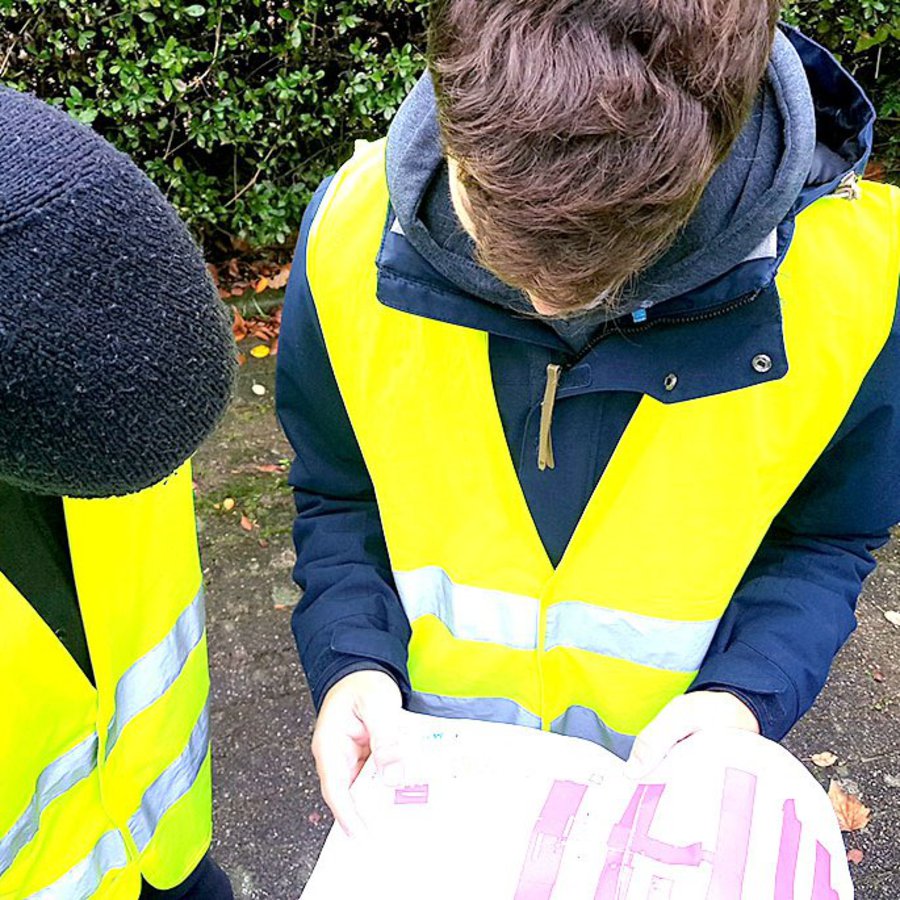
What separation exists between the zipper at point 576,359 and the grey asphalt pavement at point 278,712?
146 centimetres

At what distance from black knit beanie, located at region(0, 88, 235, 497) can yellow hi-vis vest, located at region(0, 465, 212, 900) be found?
29cm

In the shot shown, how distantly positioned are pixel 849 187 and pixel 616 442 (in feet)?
1.39

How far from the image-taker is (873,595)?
2.91 metres

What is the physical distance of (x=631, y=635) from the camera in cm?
137

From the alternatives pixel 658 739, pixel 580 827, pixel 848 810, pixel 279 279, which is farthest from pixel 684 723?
pixel 279 279

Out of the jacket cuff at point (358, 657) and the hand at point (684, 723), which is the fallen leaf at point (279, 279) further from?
the hand at point (684, 723)

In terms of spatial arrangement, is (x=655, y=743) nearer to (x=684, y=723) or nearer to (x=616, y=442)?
(x=684, y=723)

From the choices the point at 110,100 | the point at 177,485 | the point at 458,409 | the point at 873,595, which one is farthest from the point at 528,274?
the point at 110,100

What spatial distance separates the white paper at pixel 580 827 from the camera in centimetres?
108

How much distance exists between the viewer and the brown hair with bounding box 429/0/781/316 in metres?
0.81

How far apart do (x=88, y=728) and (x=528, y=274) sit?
82cm

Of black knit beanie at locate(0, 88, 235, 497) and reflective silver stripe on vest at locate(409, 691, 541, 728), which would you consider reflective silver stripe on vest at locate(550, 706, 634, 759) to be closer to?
reflective silver stripe on vest at locate(409, 691, 541, 728)

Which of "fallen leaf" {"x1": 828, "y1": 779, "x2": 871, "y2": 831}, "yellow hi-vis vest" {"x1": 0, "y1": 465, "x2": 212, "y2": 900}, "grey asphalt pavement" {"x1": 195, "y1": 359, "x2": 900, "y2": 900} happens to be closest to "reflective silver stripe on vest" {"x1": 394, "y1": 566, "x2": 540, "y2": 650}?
"yellow hi-vis vest" {"x1": 0, "y1": 465, "x2": 212, "y2": 900}

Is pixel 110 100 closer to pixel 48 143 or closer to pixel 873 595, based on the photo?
pixel 48 143
